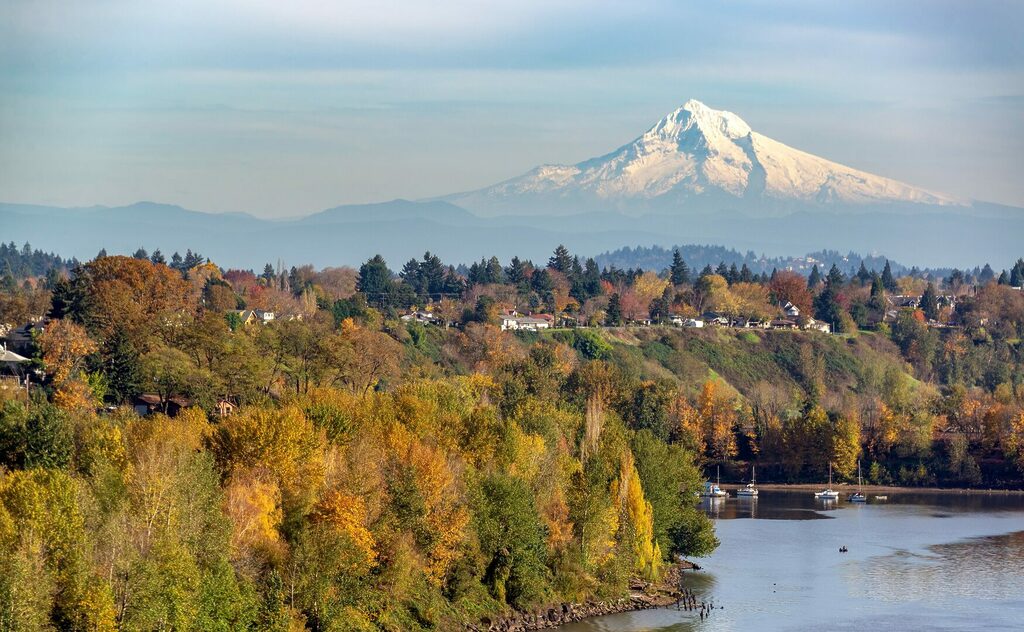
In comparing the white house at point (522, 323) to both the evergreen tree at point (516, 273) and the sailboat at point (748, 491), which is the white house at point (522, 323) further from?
the sailboat at point (748, 491)

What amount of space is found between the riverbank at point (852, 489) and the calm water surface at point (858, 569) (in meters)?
3.36

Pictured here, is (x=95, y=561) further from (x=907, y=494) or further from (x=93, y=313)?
(x=907, y=494)

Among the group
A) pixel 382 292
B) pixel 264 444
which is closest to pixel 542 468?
pixel 264 444

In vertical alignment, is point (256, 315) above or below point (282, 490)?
above

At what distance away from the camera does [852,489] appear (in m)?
77.0

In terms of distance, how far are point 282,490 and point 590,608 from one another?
10751mm

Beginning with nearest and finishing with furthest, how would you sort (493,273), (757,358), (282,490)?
(282,490) < (757,358) < (493,273)

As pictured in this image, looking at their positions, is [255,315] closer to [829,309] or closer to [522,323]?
[522,323]

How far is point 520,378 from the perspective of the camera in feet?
246

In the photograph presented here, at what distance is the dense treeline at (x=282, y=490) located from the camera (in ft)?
105

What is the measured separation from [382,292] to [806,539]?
60.8m

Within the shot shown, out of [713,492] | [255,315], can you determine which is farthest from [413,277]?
[713,492]

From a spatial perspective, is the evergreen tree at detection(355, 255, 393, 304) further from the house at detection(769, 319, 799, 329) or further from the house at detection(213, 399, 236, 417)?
the house at detection(213, 399, 236, 417)

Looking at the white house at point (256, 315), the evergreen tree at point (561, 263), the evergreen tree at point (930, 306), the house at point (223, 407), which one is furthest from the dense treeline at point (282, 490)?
the evergreen tree at point (930, 306)
